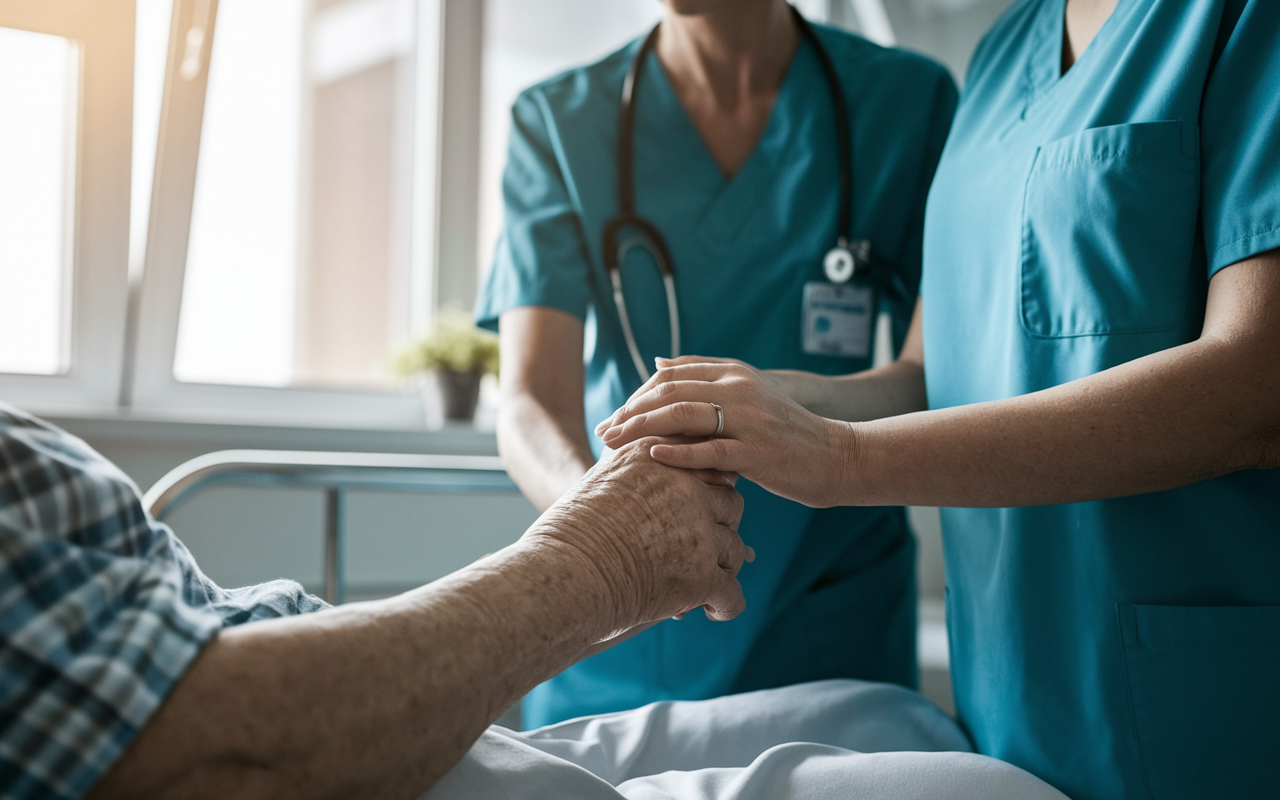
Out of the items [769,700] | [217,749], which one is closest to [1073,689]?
[769,700]

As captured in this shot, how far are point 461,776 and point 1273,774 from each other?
0.64 metres

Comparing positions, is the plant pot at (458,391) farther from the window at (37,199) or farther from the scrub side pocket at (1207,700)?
the scrub side pocket at (1207,700)

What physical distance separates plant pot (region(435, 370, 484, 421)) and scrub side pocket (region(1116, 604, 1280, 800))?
6.04ft

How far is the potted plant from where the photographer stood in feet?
7.67

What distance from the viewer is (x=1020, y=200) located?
2.91ft

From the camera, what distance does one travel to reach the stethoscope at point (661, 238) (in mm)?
1194

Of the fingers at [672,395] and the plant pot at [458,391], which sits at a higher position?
the fingers at [672,395]

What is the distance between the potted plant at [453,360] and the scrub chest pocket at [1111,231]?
1680 mm

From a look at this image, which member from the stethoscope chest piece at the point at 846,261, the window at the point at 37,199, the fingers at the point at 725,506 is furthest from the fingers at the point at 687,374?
the window at the point at 37,199

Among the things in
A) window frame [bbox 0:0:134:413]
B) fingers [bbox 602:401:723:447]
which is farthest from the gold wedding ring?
window frame [bbox 0:0:134:413]

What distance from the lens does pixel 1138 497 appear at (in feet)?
2.56

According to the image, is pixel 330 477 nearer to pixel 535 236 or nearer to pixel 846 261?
pixel 535 236

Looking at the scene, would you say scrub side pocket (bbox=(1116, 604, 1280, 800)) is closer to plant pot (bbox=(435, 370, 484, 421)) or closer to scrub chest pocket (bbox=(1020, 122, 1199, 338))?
scrub chest pocket (bbox=(1020, 122, 1199, 338))

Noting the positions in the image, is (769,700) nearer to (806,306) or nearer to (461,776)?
(461,776)
